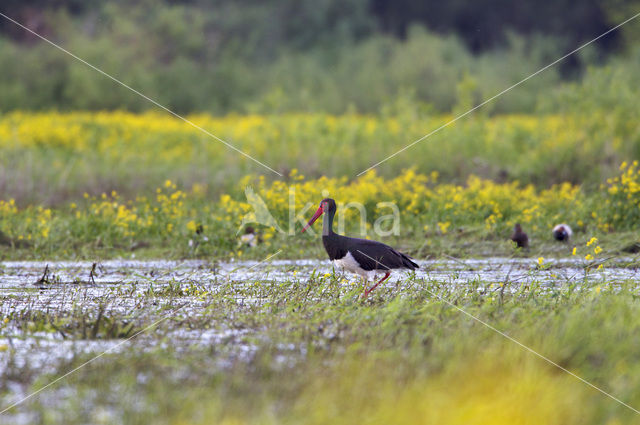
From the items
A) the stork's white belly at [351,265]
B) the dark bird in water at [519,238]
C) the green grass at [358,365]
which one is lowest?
the green grass at [358,365]

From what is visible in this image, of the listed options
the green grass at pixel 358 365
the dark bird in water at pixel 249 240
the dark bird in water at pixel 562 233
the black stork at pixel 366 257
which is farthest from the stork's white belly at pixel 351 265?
the dark bird in water at pixel 562 233

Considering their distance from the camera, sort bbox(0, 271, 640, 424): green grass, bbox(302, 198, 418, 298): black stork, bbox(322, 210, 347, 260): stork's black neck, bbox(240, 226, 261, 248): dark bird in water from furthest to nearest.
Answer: bbox(240, 226, 261, 248): dark bird in water, bbox(322, 210, 347, 260): stork's black neck, bbox(302, 198, 418, 298): black stork, bbox(0, 271, 640, 424): green grass

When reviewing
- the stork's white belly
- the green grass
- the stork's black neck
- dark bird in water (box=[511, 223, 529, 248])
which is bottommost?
the green grass

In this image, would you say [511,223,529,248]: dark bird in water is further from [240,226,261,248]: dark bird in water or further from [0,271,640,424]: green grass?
[0,271,640,424]: green grass

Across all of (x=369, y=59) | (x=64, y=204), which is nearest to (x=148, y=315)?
(x=64, y=204)

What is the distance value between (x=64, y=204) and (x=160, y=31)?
17.4 meters

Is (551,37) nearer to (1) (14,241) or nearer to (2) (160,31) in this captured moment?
(2) (160,31)

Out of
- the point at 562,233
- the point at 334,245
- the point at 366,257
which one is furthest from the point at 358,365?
the point at 562,233

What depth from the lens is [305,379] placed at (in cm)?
494

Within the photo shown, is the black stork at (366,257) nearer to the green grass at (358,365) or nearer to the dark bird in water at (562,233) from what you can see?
the green grass at (358,365)

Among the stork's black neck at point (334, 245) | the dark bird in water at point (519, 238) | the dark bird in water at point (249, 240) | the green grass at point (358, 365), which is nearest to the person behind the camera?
the green grass at point (358, 365)

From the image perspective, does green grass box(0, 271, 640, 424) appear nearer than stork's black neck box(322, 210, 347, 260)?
Yes

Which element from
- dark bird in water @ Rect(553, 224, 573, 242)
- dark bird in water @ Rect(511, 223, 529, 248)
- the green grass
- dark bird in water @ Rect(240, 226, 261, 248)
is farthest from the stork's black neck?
dark bird in water @ Rect(553, 224, 573, 242)

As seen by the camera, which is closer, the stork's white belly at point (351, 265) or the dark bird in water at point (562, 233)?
the stork's white belly at point (351, 265)
